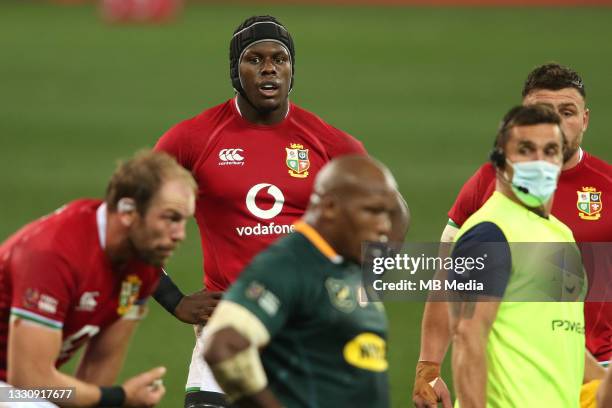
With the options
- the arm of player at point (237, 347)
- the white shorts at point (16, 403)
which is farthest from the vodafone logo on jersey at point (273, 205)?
the arm of player at point (237, 347)

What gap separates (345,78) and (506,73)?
4.35 m

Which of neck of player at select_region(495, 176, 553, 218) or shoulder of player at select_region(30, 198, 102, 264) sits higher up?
neck of player at select_region(495, 176, 553, 218)

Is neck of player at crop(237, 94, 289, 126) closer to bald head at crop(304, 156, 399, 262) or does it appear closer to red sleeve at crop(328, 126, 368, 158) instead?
red sleeve at crop(328, 126, 368, 158)

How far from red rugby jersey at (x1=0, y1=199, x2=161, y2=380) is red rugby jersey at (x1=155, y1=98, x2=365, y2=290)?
174 cm

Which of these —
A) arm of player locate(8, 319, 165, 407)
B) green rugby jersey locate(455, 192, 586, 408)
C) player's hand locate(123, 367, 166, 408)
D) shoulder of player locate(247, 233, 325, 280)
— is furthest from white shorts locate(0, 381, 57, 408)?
green rugby jersey locate(455, 192, 586, 408)

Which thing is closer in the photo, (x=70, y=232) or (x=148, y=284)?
(x=70, y=232)

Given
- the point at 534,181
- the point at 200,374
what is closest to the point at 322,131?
the point at 200,374

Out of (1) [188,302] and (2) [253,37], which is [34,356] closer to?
(1) [188,302]

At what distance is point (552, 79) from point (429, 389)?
6.99ft

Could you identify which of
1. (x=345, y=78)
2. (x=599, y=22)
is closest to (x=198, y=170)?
(x=345, y=78)

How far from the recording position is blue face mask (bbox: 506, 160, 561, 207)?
7051 mm

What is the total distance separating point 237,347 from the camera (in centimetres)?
562

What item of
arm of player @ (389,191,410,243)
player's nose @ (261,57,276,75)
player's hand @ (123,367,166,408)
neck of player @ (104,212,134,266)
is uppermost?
player's nose @ (261,57,276,75)

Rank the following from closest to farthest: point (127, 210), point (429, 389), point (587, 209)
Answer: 1. point (127, 210)
2. point (429, 389)
3. point (587, 209)
